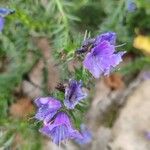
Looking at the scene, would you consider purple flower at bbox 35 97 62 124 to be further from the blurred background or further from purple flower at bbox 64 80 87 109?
the blurred background

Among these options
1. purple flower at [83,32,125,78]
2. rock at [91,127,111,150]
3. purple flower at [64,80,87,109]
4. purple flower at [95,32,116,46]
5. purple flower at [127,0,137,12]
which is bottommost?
rock at [91,127,111,150]

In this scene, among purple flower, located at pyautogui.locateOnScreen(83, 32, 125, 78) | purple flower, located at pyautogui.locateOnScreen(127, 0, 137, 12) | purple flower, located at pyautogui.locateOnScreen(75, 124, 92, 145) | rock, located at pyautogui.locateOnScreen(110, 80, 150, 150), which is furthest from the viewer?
rock, located at pyautogui.locateOnScreen(110, 80, 150, 150)

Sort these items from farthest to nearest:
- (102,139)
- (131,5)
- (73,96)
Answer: (102,139), (131,5), (73,96)

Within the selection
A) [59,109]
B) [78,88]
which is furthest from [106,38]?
[59,109]

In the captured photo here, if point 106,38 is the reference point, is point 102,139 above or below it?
below

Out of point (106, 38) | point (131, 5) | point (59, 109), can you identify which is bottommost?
point (59, 109)

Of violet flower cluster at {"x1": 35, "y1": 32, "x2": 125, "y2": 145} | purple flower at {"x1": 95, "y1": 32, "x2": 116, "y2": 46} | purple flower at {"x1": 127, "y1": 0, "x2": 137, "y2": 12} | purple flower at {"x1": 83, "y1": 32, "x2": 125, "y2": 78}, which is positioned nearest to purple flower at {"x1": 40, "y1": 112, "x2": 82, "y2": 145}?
violet flower cluster at {"x1": 35, "y1": 32, "x2": 125, "y2": 145}

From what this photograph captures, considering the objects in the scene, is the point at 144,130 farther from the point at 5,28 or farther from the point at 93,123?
the point at 5,28

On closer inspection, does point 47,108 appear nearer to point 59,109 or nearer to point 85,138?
point 59,109

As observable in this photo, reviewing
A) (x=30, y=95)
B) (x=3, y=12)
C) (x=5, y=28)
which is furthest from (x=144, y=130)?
(x=3, y=12)
